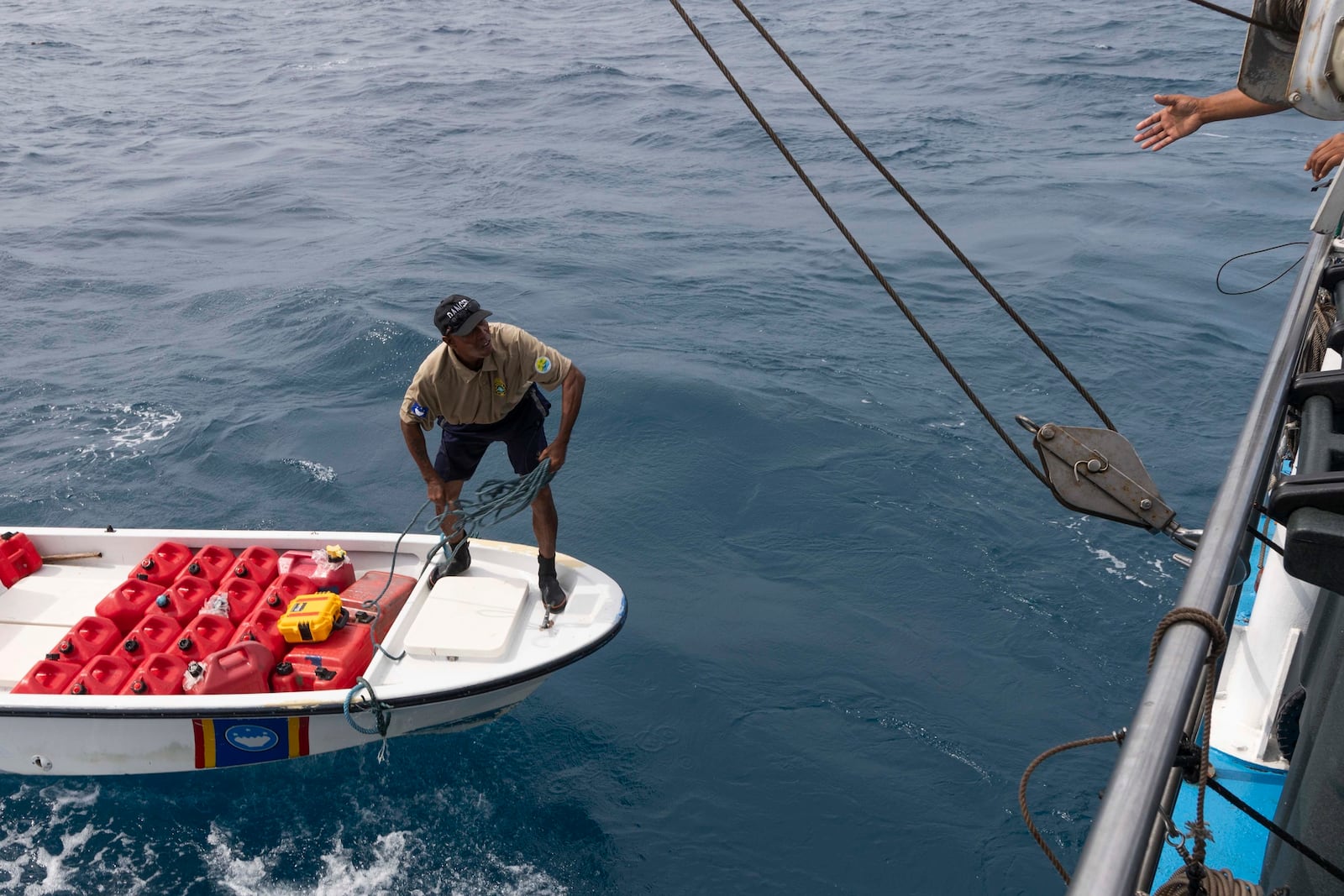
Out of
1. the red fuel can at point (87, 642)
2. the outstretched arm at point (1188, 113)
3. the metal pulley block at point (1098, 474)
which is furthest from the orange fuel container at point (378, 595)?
the outstretched arm at point (1188, 113)

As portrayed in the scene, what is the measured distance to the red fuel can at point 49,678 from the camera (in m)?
6.34

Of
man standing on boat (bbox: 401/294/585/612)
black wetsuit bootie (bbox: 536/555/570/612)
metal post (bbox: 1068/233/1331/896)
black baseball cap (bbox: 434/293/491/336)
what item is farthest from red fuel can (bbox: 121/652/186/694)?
metal post (bbox: 1068/233/1331/896)

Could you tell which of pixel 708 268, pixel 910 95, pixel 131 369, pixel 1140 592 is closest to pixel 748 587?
pixel 1140 592

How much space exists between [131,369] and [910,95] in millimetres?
18547

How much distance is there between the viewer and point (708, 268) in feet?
51.5

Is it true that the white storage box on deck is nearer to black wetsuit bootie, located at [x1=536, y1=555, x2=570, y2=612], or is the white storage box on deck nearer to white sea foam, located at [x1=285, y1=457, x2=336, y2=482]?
black wetsuit bootie, located at [x1=536, y1=555, x2=570, y2=612]

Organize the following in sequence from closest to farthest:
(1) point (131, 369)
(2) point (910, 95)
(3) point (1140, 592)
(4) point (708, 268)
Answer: (3) point (1140, 592), (1) point (131, 369), (4) point (708, 268), (2) point (910, 95)

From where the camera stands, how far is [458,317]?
5.82m

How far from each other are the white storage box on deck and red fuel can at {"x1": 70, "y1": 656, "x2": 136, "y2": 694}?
1758mm

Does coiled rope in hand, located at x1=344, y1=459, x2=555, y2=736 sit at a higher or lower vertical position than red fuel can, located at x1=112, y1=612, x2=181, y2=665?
higher

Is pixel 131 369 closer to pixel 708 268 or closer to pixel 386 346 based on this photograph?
pixel 386 346

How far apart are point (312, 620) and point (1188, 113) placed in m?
5.67

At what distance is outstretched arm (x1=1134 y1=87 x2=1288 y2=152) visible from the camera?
4.19m

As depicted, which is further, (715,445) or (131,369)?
(131,369)
